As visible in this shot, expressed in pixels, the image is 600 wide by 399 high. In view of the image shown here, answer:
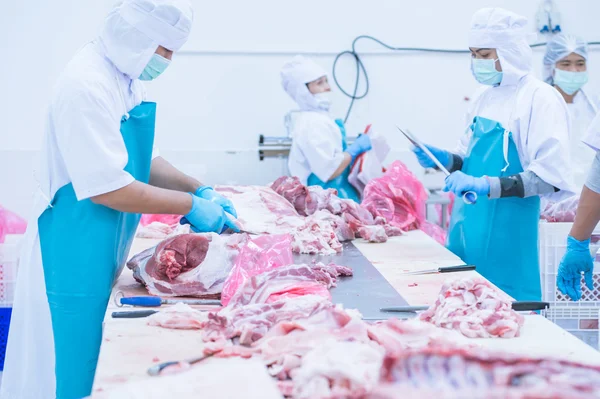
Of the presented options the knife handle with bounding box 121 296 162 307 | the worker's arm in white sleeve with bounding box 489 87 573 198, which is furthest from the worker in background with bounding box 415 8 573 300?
the knife handle with bounding box 121 296 162 307

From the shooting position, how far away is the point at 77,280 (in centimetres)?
256

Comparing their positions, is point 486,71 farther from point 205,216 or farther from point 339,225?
point 205,216

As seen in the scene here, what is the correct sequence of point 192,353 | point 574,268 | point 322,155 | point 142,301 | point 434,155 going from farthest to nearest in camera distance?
point 322,155, point 434,155, point 574,268, point 142,301, point 192,353

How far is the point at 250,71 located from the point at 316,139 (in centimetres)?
141

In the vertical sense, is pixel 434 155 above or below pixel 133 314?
above

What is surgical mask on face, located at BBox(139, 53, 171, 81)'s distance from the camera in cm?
271

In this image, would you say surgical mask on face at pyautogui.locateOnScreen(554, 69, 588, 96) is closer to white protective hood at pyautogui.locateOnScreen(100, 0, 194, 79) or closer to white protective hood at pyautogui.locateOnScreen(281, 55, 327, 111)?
white protective hood at pyautogui.locateOnScreen(281, 55, 327, 111)

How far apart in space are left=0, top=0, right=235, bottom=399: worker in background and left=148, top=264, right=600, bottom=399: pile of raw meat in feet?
1.71

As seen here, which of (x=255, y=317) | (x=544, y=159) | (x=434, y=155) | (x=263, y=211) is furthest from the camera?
(x=434, y=155)

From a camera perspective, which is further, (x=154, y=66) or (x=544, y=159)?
(x=544, y=159)

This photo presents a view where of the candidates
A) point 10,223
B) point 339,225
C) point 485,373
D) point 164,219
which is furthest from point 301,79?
point 485,373

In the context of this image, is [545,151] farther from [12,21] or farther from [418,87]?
[12,21]

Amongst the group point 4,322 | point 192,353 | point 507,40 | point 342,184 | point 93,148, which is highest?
point 507,40

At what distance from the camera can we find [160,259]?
262 centimetres
